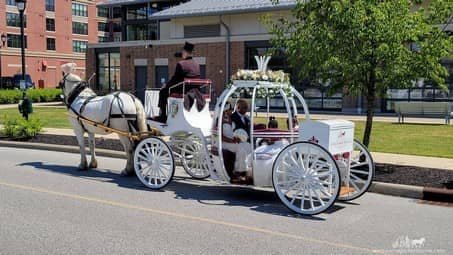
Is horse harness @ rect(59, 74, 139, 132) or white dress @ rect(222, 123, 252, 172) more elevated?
horse harness @ rect(59, 74, 139, 132)

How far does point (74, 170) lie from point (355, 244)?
734 cm

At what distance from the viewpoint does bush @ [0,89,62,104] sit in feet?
138

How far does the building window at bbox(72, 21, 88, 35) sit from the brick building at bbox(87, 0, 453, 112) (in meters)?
41.1

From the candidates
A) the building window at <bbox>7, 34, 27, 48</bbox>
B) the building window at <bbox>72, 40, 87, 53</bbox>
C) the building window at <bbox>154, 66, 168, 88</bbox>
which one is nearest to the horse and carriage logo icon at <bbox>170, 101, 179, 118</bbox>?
the building window at <bbox>154, 66, 168, 88</bbox>

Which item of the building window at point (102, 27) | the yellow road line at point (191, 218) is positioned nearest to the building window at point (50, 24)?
the building window at point (102, 27)

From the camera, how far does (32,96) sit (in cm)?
4475

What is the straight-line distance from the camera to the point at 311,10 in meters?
11.2

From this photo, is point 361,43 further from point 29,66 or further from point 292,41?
point 29,66

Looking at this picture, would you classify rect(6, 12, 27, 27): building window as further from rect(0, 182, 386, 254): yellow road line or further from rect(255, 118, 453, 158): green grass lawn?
rect(0, 182, 386, 254): yellow road line

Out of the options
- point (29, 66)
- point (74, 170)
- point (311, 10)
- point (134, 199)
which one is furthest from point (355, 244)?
point (29, 66)

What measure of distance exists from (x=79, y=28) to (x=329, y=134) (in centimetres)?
7980

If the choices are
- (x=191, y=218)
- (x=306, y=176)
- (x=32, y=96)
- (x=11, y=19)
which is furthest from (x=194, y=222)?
(x=11, y=19)

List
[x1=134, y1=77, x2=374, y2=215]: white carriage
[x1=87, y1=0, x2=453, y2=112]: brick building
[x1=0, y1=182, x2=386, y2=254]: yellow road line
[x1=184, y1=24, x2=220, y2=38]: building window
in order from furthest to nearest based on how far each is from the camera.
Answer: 1. [x1=184, y1=24, x2=220, y2=38]: building window
2. [x1=87, y1=0, x2=453, y2=112]: brick building
3. [x1=134, y1=77, x2=374, y2=215]: white carriage
4. [x1=0, y1=182, x2=386, y2=254]: yellow road line

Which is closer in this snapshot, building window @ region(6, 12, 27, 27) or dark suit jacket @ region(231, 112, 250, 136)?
dark suit jacket @ region(231, 112, 250, 136)
